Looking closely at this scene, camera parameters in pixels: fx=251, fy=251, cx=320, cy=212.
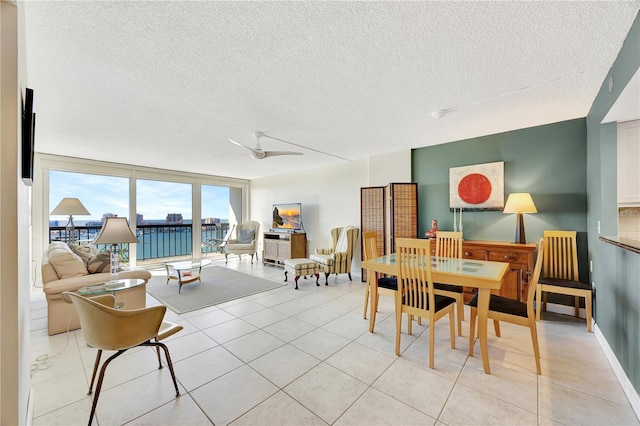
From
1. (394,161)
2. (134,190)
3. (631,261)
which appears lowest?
(631,261)

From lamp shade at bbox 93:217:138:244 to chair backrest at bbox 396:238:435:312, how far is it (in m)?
2.72

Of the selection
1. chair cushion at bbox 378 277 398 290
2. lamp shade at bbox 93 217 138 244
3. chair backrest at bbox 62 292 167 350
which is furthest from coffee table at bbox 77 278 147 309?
chair cushion at bbox 378 277 398 290

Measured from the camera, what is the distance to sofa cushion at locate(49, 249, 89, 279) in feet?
9.31

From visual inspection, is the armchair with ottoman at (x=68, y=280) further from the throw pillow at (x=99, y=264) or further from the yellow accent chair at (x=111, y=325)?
the yellow accent chair at (x=111, y=325)

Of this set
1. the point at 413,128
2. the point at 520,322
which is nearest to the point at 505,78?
the point at 413,128

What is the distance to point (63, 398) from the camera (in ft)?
5.82

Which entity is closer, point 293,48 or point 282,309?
point 293,48

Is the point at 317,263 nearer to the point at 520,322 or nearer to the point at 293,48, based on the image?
the point at 520,322

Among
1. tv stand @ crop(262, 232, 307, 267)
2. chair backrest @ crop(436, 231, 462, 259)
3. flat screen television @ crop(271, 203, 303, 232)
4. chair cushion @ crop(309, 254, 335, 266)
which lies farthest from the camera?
flat screen television @ crop(271, 203, 303, 232)

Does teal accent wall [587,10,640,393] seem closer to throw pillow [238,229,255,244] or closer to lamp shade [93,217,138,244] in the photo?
lamp shade [93,217,138,244]

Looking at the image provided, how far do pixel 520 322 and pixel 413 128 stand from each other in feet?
8.42

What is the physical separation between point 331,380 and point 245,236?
568 centimetres

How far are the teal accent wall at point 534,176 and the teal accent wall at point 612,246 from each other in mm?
168

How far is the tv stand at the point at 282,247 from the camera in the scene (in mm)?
6055
